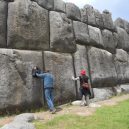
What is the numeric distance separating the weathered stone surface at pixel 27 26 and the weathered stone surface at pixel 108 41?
12.9ft

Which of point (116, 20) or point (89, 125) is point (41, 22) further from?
point (116, 20)

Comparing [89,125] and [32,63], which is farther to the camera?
[32,63]

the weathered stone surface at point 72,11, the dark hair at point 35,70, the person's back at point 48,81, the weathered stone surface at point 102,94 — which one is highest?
the weathered stone surface at point 72,11

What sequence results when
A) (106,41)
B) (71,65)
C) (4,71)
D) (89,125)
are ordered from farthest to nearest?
1. (106,41)
2. (71,65)
3. (4,71)
4. (89,125)

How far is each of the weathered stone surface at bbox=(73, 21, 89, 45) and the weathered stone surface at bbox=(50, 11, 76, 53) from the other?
42cm

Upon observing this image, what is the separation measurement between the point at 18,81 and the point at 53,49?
2.09 metres

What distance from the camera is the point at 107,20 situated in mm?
13664

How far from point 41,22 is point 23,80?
2.23 meters

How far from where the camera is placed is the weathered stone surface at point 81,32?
11.3 metres

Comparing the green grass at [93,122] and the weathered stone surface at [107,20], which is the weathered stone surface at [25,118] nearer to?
the green grass at [93,122]

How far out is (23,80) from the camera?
8672mm

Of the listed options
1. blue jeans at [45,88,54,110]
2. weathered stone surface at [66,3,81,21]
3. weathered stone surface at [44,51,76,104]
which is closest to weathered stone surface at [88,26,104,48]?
weathered stone surface at [66,3,81,21]

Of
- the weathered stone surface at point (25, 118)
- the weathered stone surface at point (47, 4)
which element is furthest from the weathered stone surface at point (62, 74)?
the weathered stone surface at point (25, 118)

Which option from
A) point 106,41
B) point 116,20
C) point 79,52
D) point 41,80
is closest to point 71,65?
point 79,52
